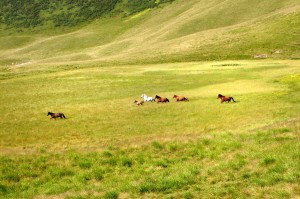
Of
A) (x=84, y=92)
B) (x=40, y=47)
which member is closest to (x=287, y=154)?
(x=84, y=92)

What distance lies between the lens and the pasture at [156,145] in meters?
15.8

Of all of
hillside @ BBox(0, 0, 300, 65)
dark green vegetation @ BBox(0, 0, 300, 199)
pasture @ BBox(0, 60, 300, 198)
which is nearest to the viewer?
pasture @ BBox(0, 60, 300, 198)

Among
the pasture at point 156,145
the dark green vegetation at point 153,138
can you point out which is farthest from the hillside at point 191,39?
the pasture at point 156,145

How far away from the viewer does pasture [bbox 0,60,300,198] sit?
15.8 m

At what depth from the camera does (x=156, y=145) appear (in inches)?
894

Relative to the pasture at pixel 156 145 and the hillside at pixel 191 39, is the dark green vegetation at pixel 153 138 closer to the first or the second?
the pasture at pixel 156 145

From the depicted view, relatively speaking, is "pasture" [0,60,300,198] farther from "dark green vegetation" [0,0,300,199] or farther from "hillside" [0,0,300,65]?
"hillside" [0,0,300,65]

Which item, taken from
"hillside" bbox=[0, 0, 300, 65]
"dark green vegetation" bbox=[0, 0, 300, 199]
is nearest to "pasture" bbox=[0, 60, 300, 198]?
"dark green vegetation" bbox=[0, 0, 300, 199]

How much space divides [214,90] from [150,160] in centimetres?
2692

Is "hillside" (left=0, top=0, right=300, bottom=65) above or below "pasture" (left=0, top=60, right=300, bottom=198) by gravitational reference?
above

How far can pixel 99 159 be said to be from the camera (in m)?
21.1

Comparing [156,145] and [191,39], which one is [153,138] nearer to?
[156,145]

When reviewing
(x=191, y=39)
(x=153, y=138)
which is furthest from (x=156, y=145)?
(x=191, y=39)

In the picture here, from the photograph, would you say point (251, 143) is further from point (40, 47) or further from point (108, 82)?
point (40, 47)
